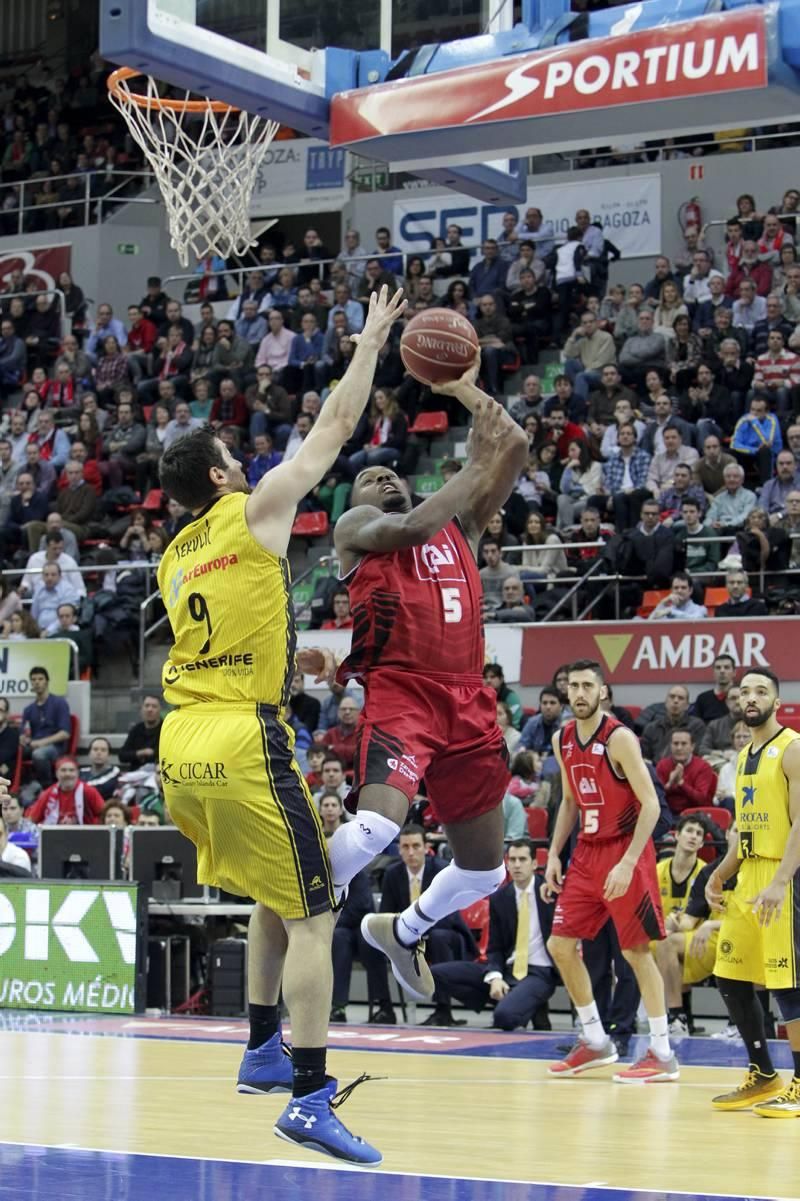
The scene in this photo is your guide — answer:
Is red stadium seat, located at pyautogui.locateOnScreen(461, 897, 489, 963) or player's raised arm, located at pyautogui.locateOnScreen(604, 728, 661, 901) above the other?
player's raised arm, located at pyautogui.locateOnScreen(604, 728, 661, 901)

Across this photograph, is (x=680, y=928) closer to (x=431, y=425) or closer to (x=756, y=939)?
(x=756, y=939)

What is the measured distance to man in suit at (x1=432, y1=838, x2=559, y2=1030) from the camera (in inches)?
453

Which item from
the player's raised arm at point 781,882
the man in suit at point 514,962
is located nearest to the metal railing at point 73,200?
the man in suit at point 514,962

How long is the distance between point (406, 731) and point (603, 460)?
1118 cm

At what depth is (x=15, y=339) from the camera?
23.1 meters

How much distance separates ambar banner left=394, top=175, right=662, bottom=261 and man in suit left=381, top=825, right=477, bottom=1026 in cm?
1044

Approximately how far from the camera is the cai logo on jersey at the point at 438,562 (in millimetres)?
6590

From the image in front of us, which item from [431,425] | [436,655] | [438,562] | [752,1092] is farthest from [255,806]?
[431,425]

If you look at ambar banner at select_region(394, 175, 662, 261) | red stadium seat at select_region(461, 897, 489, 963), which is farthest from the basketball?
ambar banner at select_region(394, 175, 662, 261)

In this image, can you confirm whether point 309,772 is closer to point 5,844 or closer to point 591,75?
point 5,844

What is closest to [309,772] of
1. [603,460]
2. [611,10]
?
[603,460]

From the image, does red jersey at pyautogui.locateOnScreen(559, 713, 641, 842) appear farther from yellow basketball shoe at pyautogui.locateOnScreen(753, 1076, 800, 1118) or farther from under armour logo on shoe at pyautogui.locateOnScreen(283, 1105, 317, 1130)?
under armour logo on shoe at pyautogui.locateOnScreen(283, 1105, 317, 1130)

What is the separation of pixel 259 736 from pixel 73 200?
845 inches

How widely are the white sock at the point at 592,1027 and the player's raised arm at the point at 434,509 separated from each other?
3.95 m
